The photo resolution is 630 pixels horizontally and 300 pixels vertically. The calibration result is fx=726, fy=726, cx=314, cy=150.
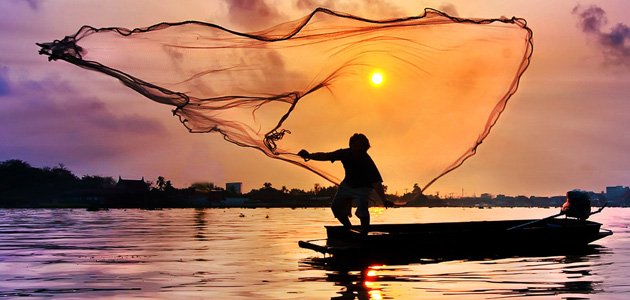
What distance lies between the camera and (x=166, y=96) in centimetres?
1440

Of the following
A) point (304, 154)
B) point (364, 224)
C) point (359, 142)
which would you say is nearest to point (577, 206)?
point (364, 224)

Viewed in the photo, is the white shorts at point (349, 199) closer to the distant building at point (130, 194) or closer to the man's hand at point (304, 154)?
the man's hand at point (304, 154)

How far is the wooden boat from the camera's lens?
54.8ft

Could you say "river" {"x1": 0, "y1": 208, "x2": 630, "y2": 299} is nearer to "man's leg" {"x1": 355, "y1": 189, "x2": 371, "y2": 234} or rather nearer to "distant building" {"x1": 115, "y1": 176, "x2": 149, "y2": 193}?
"man's leg" {"x1": 355, "y1": 189, "x2": 371, "y2": 234}

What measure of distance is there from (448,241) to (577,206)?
6.82 metres

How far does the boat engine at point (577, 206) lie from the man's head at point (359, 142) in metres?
8.94

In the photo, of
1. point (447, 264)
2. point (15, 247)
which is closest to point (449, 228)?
point (447, 264)

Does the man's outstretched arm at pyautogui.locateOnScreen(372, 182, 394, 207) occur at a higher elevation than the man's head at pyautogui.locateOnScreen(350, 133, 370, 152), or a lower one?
lower

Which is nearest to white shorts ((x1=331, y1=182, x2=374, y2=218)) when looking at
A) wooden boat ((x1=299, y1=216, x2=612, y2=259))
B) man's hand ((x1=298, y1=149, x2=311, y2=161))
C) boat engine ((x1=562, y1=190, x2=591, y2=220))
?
wooden boat ((x1=299, y1=216, x2=612, y2=259))

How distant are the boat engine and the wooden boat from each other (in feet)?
2.52

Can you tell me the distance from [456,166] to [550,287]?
4.05m

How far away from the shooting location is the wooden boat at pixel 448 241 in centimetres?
1670

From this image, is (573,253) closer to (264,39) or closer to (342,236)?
(342,236)

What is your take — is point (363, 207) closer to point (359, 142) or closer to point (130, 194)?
point (359, 142)
